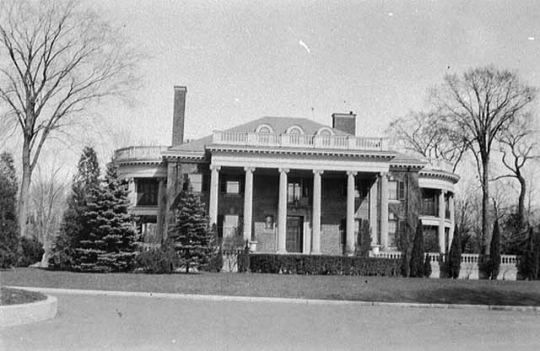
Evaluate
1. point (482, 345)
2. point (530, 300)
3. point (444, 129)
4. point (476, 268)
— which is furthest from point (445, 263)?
point (482, 345)

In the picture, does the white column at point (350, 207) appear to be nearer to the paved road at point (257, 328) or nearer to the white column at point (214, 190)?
the white column at point (214, 190)

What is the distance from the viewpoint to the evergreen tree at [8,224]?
827 inches

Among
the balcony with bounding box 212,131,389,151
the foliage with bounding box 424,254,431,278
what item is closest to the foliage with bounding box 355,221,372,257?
the foliage with bounding box 424,254,431,278

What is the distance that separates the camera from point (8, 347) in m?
8.57

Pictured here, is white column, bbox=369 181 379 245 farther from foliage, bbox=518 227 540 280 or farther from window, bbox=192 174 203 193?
window, bbox=192 174 203 193

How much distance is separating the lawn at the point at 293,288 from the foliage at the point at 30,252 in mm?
7752

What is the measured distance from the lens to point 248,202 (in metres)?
39.4

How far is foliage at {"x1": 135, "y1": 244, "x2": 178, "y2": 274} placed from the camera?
86.1 ft

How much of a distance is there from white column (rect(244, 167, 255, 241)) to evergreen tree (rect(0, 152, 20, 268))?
56.8 feet

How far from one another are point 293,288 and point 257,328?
10112 mm

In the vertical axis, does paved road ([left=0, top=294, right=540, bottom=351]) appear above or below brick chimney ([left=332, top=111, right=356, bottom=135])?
below

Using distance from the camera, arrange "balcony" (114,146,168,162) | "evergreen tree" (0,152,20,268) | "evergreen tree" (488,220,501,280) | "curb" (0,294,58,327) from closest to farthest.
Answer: "curb" (0,294,58,327) → "evergreen tree" (0,152,20,268) → "evergreen tree" (488,220,501,280) → "balcony" (114,146,168,162)

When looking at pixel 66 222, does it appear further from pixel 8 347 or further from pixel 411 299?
pixel 8 347

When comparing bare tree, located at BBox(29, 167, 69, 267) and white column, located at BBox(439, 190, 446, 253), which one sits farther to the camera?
bare tree, located at BBox(29, 167, 69, 267)
